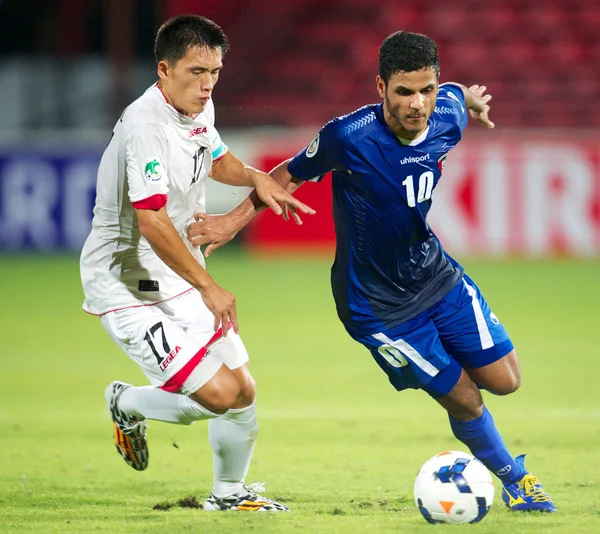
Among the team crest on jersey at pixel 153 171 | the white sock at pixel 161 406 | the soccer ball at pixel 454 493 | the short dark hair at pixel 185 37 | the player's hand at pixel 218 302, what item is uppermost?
the short dark hair at pixel 185 37

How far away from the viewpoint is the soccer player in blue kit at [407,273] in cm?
515

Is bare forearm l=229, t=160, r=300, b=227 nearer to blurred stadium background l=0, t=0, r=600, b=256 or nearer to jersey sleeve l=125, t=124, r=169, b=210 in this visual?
jersey sleeve l=125, t=124, r=169, b=210

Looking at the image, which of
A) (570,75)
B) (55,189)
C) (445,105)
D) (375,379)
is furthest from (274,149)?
(445,105)

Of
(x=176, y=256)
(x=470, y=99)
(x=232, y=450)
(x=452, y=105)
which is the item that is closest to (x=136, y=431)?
(x=232, y=450)

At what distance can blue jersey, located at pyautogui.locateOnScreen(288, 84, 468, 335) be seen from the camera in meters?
5.15

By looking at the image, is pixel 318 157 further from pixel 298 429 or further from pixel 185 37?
pixel 298 429

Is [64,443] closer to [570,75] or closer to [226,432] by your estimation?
[226,432]

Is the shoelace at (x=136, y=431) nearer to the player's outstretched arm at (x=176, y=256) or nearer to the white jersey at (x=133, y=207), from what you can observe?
the white jersey at (x=133, y=207)

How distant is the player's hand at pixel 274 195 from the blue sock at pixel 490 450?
51.7 inches

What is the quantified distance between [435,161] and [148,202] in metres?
1.40

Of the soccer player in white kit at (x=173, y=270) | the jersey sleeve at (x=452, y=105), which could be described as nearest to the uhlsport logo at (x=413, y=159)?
the jersey sleeve at (x=452, y=105)

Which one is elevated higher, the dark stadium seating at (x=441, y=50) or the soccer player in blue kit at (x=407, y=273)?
the dark stadium seating at (x=441, y=50)

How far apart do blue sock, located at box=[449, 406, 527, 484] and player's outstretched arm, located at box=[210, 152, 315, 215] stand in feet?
4.26

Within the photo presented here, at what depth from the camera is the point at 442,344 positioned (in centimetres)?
531
